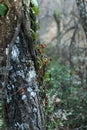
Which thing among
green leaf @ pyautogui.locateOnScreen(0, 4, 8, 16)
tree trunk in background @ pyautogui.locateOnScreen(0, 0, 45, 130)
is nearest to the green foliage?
tree trunk in background @ pyautogui.locateOnScreen(0, 0, 45, 130)

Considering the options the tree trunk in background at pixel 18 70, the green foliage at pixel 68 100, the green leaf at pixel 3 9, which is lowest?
the green foliage at pixel 68 100

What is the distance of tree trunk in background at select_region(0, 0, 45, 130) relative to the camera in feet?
11.3

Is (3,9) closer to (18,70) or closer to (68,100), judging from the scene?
(18,70)

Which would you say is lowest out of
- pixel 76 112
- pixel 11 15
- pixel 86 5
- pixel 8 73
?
pixel 76 112

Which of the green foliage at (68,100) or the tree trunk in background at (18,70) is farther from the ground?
the tree trunk in background at (18,70)

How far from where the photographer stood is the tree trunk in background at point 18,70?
136 inches

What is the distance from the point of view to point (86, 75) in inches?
393

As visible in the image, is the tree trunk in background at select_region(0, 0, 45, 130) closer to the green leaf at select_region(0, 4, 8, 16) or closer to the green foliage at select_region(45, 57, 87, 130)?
the green leaf at select_region(0, 4, 8, 16)

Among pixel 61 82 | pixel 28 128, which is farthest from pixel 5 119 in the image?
pixel 61 82

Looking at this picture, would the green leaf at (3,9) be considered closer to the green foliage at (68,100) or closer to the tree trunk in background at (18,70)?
the tree trunk in background at (18,70)

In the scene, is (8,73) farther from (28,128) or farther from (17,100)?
(28,128)

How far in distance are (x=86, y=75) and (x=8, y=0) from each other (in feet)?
22.1

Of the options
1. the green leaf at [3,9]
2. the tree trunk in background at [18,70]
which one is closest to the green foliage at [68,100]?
the tree trunk in background at [18,70]

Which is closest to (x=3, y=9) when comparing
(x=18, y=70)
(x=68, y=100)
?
(x=18, y=70)
